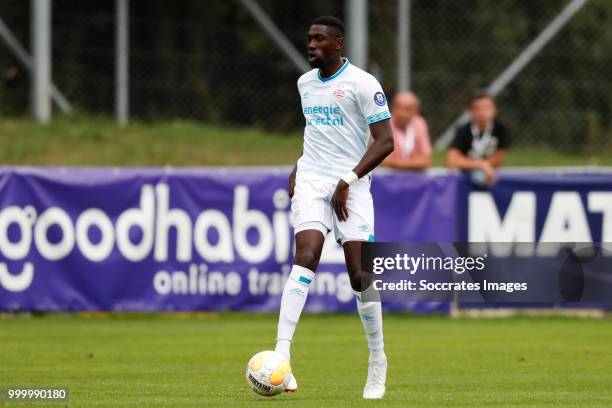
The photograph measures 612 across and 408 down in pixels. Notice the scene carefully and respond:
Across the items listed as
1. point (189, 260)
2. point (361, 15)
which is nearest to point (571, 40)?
point (361, 15)

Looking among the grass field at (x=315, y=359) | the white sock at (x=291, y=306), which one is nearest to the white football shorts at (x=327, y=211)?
the white sock at (x=291, y=306)

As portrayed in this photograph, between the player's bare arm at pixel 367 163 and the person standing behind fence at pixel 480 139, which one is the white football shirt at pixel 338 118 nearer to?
the player's bare arm at pixel 367 163

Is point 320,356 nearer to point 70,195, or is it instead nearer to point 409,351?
point 409,351

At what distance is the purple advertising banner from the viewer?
16000mm

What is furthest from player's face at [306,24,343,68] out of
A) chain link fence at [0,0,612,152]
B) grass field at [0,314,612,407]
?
chain link fence at [0,0,612,152]

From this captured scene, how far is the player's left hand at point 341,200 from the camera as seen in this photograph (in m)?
9.02

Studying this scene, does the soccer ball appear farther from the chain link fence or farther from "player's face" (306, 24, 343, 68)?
the chain link fence

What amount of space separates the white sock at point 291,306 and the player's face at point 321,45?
1326 mm

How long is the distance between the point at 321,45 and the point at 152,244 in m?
7.30

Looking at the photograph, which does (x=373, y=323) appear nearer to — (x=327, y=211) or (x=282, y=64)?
(x=327, y=211)

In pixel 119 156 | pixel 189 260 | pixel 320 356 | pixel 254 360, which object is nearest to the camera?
pixel 254 360

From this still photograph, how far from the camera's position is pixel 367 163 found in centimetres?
905

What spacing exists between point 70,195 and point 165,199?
1.06 meters

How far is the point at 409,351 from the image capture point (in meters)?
12.5
